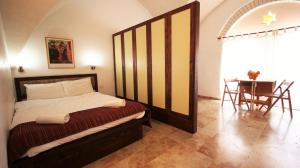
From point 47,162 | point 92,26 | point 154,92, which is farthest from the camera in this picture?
point 92,26

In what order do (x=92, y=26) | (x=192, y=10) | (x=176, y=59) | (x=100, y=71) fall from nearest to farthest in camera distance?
(x=192, y=10)
(x=176, y=59)
(x=92, y=26)
(x=100, y=71)

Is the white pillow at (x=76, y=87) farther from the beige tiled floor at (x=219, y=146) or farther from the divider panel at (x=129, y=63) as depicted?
the beige tiled floor at (x=219, y=146)

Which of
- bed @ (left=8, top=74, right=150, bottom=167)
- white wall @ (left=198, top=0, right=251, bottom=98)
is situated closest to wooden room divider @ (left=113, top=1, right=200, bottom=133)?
bed @ (left=8, top=74, right=150, bottom=167)

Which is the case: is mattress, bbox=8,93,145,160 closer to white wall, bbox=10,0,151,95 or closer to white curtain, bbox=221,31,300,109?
white wall, bbox=10,0,151,95

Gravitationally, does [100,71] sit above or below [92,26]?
below

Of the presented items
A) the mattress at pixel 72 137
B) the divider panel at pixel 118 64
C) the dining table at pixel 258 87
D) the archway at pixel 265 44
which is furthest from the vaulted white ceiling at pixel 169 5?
the mattress at pixel 72 137

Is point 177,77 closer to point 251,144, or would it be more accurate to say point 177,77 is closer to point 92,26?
point 251,144

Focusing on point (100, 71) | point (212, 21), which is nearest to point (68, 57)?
point (100, 71)

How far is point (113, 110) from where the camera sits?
6.12 feet

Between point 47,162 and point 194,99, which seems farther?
point 194,99

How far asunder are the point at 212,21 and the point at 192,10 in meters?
2.67

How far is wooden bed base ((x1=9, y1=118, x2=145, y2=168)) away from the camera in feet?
4.40

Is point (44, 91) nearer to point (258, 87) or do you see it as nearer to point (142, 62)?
point (142, 62)

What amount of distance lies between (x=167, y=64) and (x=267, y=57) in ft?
9.96
